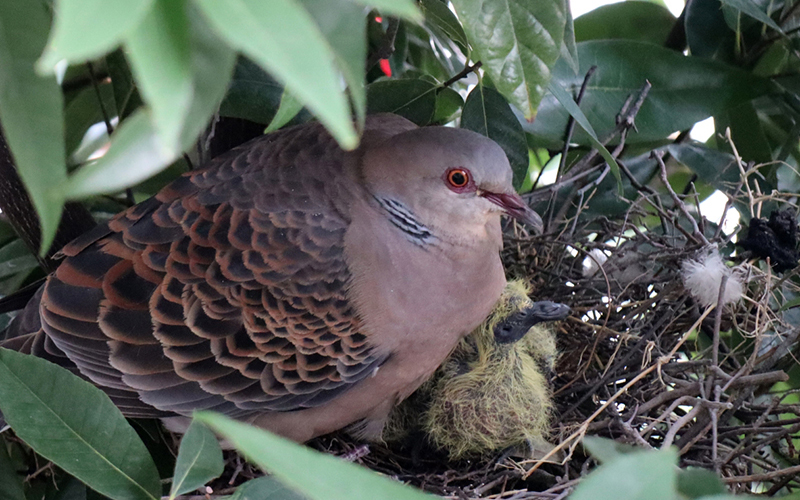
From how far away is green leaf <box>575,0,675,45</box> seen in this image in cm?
174

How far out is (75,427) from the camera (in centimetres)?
99

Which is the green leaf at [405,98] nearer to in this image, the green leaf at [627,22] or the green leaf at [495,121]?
the green leaf at [495,121]

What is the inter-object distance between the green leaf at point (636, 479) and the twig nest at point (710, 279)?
94 centimetres

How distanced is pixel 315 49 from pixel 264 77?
3.47 ft

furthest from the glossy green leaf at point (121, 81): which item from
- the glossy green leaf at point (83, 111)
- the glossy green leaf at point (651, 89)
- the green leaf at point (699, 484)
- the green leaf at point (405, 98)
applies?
the green leaf at point (699, 484)

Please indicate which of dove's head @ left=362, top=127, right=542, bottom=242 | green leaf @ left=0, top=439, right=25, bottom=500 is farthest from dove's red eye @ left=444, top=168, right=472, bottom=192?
green leaf @ left=0, top=439, right=25, bottom=500

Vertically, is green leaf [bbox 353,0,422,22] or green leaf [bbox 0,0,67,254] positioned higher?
green leaf [bbox 353,0,422,22]

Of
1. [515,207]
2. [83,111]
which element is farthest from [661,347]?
[83,111]

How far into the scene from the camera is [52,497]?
139cm

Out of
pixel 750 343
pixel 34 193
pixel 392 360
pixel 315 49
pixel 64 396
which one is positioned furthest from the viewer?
pixel 750 343

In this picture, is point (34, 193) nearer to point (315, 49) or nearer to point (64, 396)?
point (315, 49)

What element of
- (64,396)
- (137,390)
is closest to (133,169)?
(64,396)

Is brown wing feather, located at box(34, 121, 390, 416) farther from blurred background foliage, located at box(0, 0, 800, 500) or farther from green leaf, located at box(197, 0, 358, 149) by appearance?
green leaf, located at box(197, 0, 358, 149)

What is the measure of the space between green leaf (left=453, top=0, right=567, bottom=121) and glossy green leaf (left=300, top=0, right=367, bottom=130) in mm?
375
